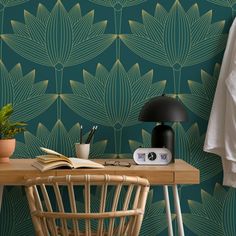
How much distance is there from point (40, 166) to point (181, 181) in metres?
0.68

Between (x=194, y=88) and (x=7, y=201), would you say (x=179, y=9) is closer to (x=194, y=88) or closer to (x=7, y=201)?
(x=194, y=88)

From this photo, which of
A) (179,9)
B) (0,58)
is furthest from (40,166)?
(179,9)

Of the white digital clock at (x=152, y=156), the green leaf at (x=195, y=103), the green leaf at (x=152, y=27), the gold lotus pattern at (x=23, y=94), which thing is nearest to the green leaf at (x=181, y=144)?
the green leaf at (x=195, y=103)

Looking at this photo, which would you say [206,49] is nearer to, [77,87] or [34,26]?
[77,87]

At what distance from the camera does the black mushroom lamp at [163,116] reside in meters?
2.79

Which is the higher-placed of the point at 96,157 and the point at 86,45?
the point at 86,45

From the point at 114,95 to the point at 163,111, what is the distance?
17.4 inches

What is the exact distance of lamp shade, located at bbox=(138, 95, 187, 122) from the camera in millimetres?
2783

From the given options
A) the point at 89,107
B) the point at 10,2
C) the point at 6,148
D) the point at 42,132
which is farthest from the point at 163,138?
the point at 10,2

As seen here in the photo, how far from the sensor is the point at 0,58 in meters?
3.12

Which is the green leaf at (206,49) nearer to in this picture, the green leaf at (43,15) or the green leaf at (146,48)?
the green leaf at (146,48)

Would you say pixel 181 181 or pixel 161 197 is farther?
→ pixel 161 197

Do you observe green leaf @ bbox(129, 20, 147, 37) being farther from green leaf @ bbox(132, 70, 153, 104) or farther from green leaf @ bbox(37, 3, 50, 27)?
green leaf @ bbox(37, 3, 50, 27)

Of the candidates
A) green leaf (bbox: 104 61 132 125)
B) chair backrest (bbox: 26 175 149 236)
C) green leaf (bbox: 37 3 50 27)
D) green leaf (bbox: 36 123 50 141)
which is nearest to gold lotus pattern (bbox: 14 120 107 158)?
green leaf (bbox: 36 123 50 141)
